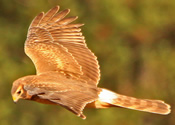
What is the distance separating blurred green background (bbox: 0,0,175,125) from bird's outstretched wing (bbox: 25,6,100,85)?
5.87 meters

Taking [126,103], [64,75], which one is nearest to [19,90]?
[64,75]

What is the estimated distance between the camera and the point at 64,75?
31.4ft

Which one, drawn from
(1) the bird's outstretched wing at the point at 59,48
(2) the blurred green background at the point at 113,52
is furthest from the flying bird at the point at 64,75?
(2) the blurred green background at the point at 113,52

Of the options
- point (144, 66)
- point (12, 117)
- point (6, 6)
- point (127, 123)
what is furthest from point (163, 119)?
point (6, 6)

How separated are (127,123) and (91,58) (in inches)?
295

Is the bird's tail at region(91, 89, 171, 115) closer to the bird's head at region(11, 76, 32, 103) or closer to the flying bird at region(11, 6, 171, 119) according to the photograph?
the flying bird at region(11, 6, 171, 119)

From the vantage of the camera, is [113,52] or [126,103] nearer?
[126,103]

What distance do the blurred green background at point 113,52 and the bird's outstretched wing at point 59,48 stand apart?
19.2 feet

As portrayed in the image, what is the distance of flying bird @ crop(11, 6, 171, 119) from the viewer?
8453mm

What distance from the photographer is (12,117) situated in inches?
765

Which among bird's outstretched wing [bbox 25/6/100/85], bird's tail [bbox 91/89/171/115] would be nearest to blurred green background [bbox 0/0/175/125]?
bird's outstretched wing [bbox 25/6/100/85]

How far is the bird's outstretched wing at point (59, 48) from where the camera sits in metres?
9.73

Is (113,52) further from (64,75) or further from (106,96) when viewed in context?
(106,96)

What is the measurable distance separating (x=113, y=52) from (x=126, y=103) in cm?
1217
